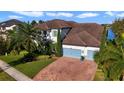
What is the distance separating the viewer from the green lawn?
419 inches

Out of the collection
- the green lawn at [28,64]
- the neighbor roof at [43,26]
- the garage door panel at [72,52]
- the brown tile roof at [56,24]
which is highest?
the brown tile roof at [56,24]

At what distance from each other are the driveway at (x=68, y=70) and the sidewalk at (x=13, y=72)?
174mm

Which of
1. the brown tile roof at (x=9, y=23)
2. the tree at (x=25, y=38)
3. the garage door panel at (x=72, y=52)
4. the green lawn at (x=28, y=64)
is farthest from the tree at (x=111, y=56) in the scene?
the brown tile roof at (x=9, y=23)

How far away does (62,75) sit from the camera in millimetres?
10672

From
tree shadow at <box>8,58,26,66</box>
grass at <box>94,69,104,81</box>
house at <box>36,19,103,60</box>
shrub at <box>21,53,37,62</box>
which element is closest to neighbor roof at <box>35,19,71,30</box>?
house at <box>36,19,103,60</box>

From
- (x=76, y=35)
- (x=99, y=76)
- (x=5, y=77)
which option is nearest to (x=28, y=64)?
(x=5, y=77)

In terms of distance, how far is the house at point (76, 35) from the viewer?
34.9ft

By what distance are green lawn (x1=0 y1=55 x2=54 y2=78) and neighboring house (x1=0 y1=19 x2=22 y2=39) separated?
1.23 feet

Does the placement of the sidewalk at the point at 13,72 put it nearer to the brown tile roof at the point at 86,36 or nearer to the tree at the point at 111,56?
the brown tile roof at the point at 86,36

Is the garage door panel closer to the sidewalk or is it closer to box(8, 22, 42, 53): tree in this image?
box(8, 22, 42, 53): tree

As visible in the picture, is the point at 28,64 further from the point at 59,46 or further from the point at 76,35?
the point at 76,35
